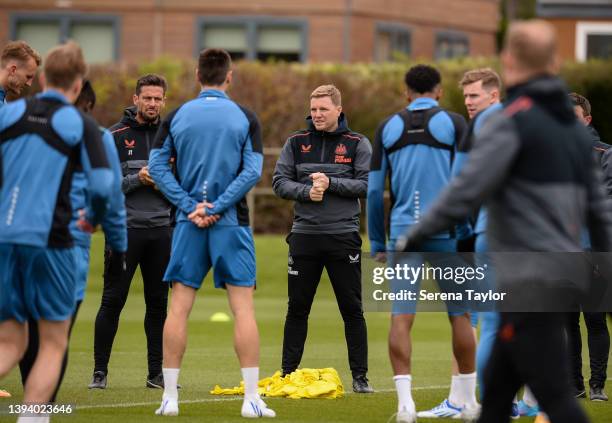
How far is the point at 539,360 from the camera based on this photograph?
583 centimetres

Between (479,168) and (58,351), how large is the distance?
290cm

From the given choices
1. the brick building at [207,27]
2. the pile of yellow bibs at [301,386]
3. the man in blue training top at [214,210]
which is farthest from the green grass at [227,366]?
the brick building at [207,27]

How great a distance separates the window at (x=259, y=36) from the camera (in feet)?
120

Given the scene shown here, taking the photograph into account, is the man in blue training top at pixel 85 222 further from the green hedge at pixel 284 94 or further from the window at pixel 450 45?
the window at pixel 450 45

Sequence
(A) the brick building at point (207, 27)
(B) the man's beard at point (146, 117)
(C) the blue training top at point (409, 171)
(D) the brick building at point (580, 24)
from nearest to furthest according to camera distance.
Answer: (C) the blue training top at point (409, 171), (B) the man's beard at point (146, 117), (A) the brick building at point (207, 27), (D) the brick building at point (580, 24)

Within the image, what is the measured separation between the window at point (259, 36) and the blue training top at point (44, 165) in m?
29.1

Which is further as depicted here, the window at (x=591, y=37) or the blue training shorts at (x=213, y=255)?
the window at (x=591, y=37)

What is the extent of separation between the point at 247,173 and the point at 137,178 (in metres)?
2.05

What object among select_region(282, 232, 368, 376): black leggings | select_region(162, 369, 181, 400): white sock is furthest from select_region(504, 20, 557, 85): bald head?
select_region(282, 232, 368, 376): black leggings

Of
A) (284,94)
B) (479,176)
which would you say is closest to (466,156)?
(479,176)

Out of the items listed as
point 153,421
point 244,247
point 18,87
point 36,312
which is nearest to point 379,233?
point 244,247

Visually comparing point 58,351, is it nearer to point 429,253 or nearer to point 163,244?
point 429,253

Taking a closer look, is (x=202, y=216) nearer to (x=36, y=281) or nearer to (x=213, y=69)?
(x=213, y=69)

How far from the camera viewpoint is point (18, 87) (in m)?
9.96
